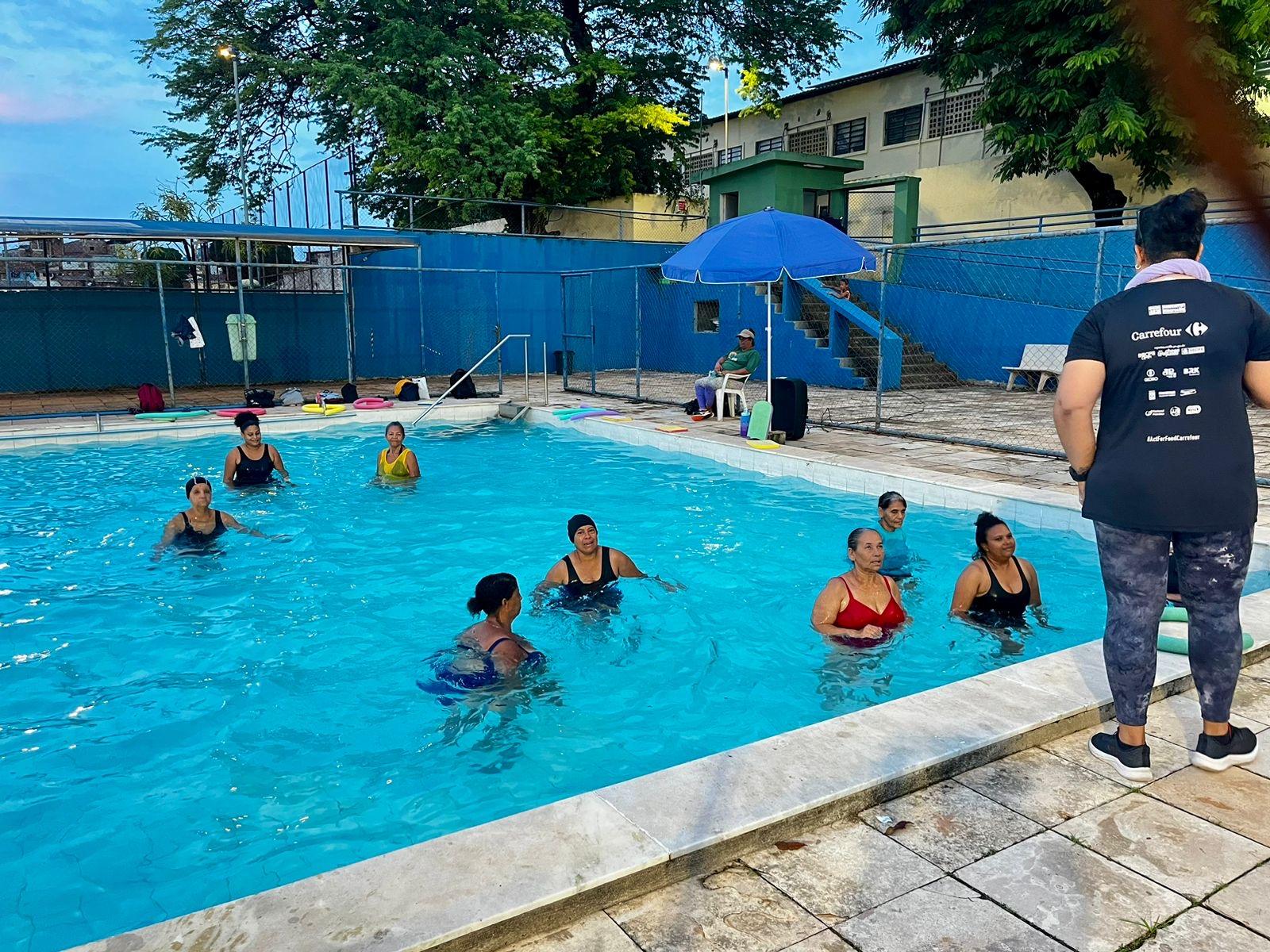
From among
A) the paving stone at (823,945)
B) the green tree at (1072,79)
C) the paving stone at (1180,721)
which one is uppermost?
the green tree at (1072,79)

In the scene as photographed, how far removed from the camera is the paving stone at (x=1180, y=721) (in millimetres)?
3609

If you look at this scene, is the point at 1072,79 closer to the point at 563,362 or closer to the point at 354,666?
the point at 563,362

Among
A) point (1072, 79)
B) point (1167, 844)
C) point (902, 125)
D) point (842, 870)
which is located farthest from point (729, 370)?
point (902, 125)

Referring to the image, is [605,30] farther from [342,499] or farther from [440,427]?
[342,499]

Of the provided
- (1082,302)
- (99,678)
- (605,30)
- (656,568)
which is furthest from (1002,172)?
(99,678)

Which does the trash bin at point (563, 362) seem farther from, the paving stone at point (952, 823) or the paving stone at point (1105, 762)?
the paving stone at point (952, 823)

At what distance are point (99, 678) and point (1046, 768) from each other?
Answer: 5.37 m

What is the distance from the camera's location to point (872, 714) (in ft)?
12.2

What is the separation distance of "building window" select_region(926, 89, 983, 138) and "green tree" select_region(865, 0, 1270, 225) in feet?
6.13

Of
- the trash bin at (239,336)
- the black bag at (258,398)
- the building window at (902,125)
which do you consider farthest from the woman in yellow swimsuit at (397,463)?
the building window at (902,125)

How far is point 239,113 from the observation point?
23562mm

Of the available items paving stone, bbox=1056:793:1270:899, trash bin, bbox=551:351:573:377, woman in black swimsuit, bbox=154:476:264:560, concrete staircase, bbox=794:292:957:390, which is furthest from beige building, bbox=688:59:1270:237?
paving stone, bbox=1056:793:1270:899

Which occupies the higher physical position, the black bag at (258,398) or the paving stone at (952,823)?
the black bag at (258,398)

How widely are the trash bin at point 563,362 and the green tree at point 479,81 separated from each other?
166 inches
